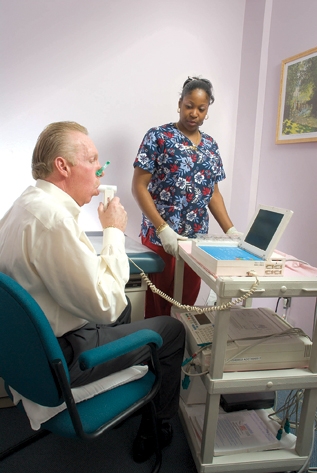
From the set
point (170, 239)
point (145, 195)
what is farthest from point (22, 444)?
point (145, 195)

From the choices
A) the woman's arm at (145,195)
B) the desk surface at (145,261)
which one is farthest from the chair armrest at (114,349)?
the woman's arm at (145,195)

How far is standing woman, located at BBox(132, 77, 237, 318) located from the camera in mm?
1719

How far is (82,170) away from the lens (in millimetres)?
1126

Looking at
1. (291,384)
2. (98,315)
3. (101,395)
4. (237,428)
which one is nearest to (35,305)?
(98,315)

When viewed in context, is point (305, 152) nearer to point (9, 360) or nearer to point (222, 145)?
point (222, 145)

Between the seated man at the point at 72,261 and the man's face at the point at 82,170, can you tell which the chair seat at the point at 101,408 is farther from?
the man's face at the point at 82,170

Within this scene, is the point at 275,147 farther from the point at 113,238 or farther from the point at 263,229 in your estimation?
the point at 113,238

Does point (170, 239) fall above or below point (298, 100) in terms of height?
below

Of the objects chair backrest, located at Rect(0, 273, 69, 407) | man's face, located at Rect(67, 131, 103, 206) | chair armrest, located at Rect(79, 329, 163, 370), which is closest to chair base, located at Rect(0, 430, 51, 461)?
chair backrest, located at Rect(0, 273, 69, 407)

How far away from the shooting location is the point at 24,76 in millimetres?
1965

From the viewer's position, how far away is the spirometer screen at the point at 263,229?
1.13 m

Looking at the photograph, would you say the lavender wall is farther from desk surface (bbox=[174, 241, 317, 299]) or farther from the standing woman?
desk surface (bbox=[174, 241, 317, 299])

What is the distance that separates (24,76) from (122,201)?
0.88 metres

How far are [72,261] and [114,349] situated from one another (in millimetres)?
250
